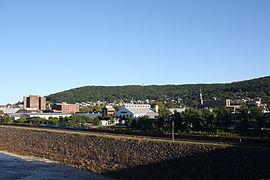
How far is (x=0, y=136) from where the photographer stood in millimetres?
58250

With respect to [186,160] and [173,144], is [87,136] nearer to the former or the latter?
[173,144]

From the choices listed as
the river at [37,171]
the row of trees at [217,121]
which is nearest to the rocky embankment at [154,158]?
the river at [37,171]

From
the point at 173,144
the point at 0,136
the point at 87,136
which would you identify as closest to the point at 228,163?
the point at 173,144

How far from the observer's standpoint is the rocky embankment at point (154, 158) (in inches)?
958

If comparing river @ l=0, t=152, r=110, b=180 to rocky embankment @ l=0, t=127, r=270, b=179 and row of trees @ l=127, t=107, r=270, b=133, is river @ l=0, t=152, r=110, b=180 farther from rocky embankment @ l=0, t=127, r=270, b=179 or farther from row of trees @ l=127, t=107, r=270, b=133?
row of trees @ l=127, t=107, r=270, b=133

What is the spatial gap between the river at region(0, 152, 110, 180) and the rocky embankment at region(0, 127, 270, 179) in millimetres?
1481

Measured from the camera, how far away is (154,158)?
97.1ft

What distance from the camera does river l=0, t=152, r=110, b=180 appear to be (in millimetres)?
28281

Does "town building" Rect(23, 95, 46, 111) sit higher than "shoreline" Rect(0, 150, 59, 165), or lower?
higher

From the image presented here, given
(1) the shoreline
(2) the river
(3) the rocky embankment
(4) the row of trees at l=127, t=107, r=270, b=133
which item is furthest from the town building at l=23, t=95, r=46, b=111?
(2) the river

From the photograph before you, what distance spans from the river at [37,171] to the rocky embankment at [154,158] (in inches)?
58.3

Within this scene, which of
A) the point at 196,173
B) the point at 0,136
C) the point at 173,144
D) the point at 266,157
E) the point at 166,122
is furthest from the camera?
the point at 0,136

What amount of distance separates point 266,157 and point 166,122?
76.0 ft

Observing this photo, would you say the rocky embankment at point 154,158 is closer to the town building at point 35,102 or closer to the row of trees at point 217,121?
the row of trees at point 217,121
